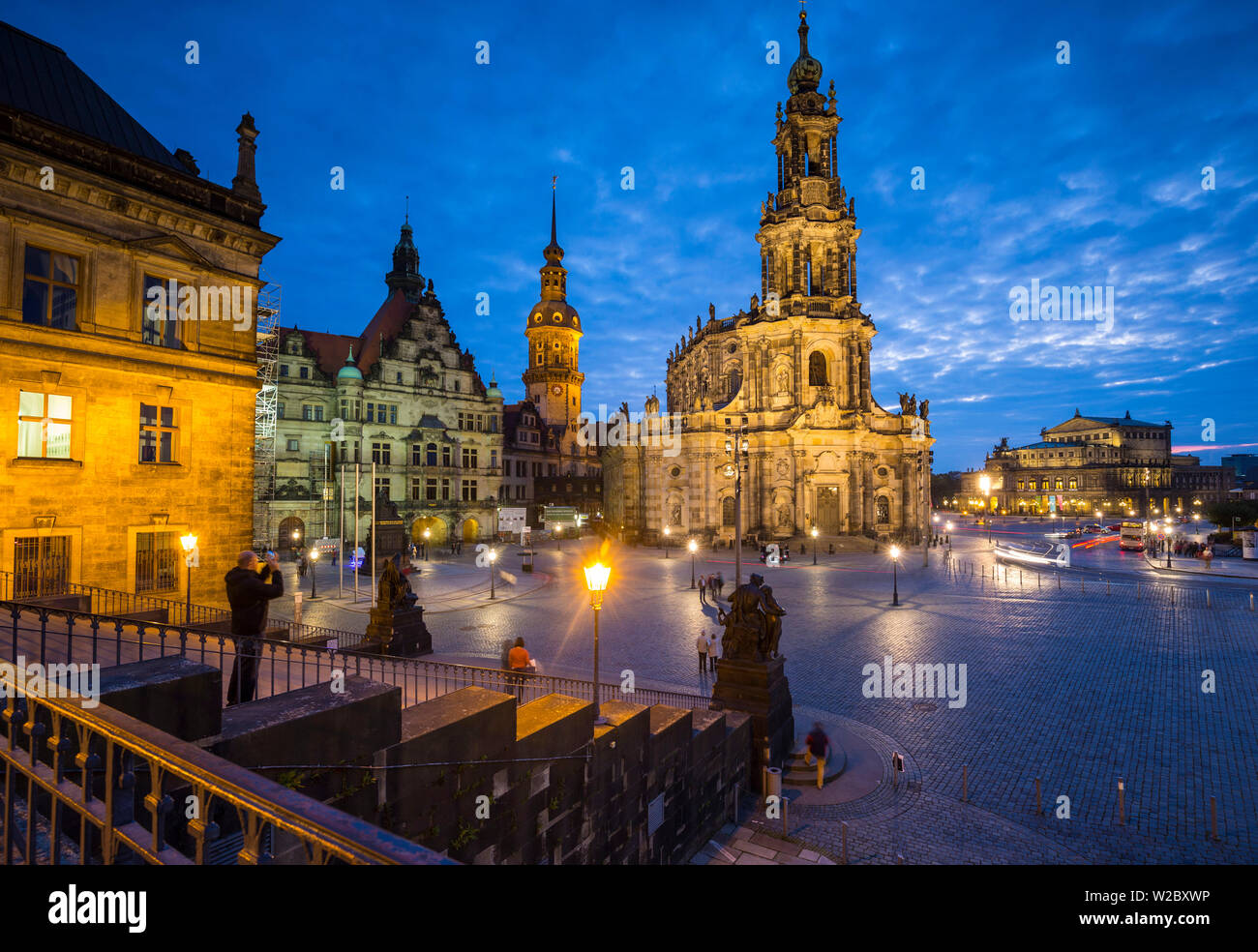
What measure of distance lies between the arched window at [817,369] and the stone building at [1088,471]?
71.3m

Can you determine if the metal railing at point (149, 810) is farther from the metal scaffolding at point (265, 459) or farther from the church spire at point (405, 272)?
the church spire at point (405, 272)

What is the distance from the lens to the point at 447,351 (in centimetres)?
4988

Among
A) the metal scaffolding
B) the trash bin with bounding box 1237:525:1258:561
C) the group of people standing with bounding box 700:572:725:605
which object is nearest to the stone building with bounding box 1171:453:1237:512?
the trash bin with bounding box 1237:525:1258:561

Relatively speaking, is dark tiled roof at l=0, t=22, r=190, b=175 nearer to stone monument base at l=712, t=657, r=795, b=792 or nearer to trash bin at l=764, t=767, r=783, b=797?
stone monument base at l=712, t=657, r=795, b=792

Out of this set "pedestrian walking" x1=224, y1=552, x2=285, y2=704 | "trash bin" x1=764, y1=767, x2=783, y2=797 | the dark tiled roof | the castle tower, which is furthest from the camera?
the castle tower

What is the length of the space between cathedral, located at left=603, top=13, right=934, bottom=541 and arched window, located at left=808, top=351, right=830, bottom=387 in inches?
3.7

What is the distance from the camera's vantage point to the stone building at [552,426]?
67750 millimetres

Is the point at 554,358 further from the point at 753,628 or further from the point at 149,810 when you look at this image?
the point at 149,810

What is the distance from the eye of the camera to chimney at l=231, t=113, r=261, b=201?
57.6 ft
